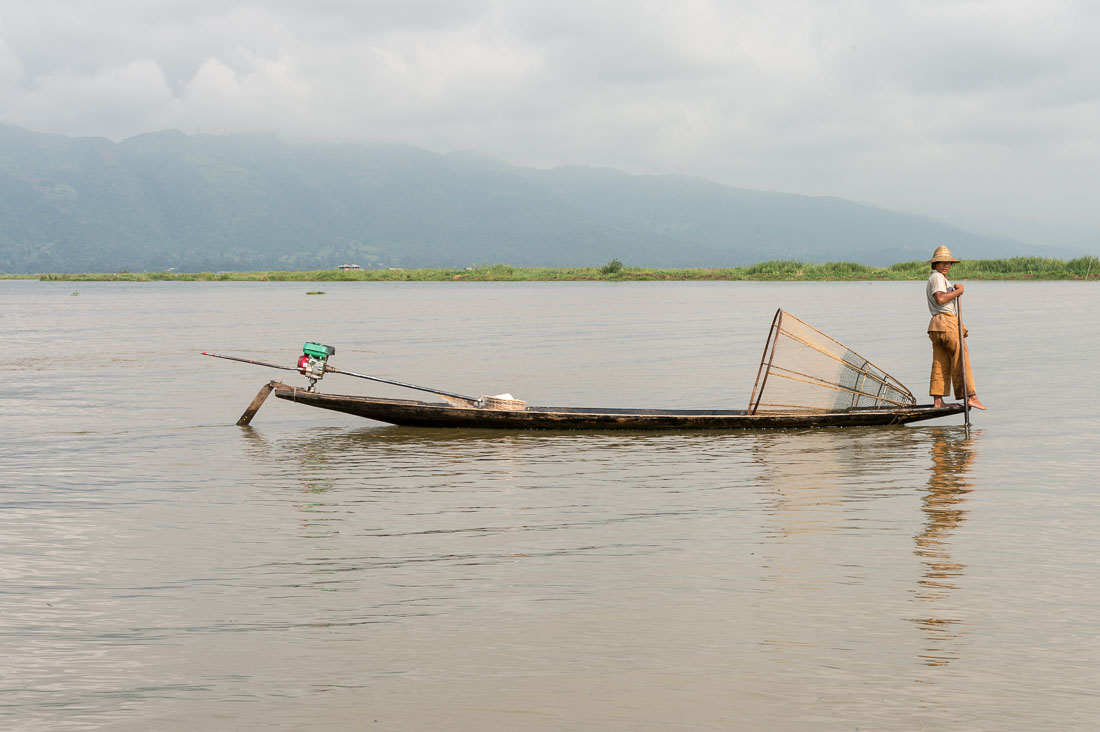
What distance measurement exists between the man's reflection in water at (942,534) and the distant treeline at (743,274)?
262 ft

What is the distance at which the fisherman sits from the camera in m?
15.3

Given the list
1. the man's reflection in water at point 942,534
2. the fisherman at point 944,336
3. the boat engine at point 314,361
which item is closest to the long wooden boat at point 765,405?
the boat engine at point 314,361

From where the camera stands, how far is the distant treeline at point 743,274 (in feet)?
289

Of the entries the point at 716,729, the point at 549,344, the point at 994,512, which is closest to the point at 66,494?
the point at 716,729

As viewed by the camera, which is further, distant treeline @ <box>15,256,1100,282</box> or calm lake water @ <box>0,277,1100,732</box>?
distant treeline @ <box>15,256,1100,282</box>

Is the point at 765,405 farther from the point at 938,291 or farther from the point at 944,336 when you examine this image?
the point at 938,291

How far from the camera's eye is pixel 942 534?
8828 mm

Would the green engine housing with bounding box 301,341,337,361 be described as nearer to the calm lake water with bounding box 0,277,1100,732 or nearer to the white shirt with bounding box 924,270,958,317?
the calm lake water with bounding box 0,277,1100,732

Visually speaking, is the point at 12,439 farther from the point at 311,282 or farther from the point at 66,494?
the point at 311,282

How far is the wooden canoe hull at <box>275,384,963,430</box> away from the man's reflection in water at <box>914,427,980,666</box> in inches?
41.5

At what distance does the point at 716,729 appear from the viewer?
202 inches

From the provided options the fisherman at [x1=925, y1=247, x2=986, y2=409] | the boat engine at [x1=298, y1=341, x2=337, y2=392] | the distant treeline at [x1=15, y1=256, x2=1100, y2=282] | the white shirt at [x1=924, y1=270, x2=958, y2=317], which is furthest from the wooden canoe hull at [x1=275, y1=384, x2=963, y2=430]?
the distant treeline at [x1=15, y1=256, x2=1100, y2=282]

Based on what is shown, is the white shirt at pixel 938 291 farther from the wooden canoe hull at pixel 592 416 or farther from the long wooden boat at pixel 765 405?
the wooden canoe hull at pixel 592 416

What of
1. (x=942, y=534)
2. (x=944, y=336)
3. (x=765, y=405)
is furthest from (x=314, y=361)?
(x=942, y=534)
